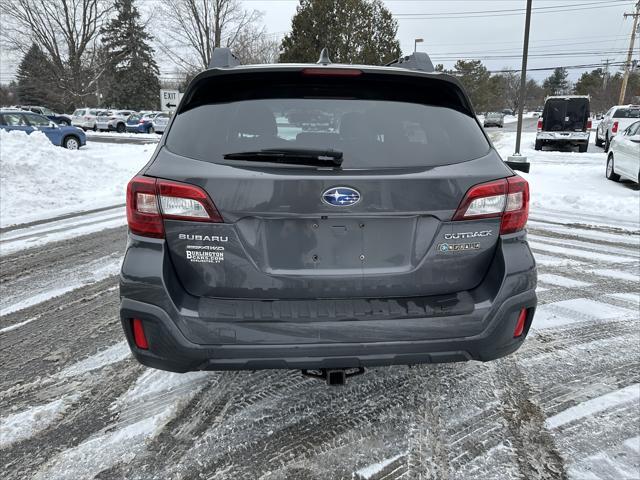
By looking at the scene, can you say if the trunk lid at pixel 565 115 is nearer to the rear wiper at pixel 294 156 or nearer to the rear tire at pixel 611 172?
the rear tire at pixel 611 172

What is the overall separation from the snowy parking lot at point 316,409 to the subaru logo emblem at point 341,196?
49.0 inches

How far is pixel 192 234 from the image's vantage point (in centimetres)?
209

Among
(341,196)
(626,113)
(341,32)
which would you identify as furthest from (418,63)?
(341,32)

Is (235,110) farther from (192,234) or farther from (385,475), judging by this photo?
(385,475)

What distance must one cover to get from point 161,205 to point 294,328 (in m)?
0.82

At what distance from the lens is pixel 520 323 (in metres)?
2.28

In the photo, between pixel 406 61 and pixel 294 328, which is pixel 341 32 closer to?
pixel 406 61

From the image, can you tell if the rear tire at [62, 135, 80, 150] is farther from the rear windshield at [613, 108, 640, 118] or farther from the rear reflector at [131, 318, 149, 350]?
the rear windshield at [613, 108, 640, 118]

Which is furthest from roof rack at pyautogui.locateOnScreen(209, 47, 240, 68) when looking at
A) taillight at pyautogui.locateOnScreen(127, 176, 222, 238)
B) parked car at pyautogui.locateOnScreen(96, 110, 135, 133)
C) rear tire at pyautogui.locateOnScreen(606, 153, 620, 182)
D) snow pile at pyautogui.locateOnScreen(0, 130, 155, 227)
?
parked car at pyautogui.locateOnScreen(96, 110, 135, 133)

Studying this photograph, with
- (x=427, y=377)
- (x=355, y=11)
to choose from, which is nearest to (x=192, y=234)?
(x=427, y=377)

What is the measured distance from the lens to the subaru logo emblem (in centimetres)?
206

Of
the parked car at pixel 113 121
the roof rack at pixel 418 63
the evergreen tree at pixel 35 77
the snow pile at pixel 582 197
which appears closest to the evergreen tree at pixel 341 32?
the parked car at pixel 113 121

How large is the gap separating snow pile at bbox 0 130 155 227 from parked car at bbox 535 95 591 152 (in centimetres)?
1811

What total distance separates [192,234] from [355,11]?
124 feet
